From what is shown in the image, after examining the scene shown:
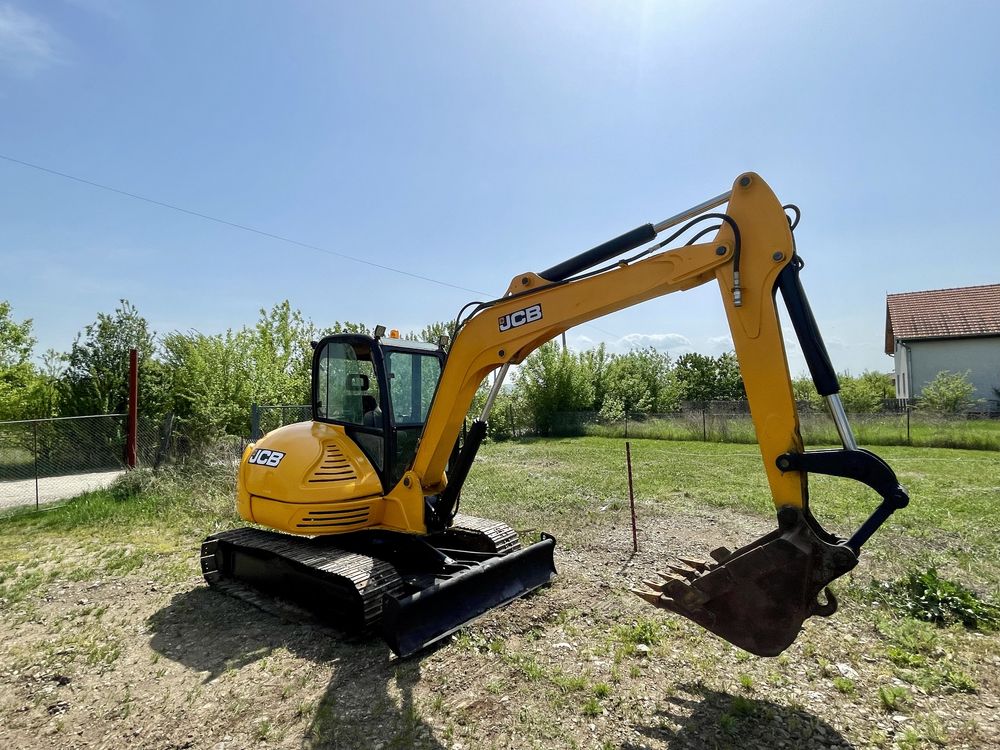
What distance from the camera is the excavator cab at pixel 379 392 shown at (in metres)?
5.31

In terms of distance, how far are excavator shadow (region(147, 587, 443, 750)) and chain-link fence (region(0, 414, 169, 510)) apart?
289 inches

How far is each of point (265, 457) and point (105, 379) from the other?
41.2ft

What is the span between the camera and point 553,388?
25.7 m

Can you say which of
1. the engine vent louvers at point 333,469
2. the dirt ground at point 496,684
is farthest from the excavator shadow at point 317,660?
the engine vent louvers at point 333,469

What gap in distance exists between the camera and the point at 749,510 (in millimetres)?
8859

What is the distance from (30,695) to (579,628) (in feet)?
13.3

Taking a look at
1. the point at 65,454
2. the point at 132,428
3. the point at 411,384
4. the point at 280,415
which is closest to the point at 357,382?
the point at 411,384

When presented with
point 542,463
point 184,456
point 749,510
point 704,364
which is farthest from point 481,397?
point 704,364

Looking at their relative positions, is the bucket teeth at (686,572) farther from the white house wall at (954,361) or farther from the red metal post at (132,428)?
the white house wall at (954,361)

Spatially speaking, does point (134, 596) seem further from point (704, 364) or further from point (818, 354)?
point (704, 364)

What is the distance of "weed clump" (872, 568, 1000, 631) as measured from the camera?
15.0ft

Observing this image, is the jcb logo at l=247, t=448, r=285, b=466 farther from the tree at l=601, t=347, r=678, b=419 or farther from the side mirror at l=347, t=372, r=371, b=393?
the tree at l=601, t=347, r=678, b=419

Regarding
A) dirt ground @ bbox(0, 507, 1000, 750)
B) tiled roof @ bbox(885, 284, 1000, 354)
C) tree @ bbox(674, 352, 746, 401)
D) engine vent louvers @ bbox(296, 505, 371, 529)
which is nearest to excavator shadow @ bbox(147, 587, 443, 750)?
dirt ground @ bbox(0, 507, 1000, 750)

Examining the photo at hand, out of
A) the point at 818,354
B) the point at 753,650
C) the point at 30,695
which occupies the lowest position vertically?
the point at 30,695
